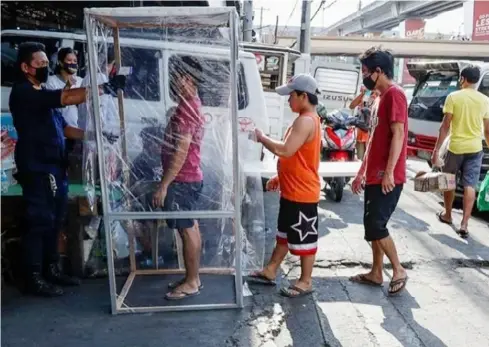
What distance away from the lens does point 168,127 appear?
3.46 m

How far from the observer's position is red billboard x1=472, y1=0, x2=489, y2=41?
20.8 metres

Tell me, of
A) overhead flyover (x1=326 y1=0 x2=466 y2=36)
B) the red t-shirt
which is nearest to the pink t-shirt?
the red t-shirt

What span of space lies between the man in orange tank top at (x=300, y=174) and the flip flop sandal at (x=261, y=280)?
0.22 m

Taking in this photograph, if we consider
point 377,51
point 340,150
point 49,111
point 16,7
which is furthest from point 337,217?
point 16,7

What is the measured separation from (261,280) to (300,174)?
987 millimetres

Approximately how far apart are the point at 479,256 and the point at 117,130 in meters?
3.62

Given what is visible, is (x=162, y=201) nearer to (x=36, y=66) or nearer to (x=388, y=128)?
(x=36, y=66)

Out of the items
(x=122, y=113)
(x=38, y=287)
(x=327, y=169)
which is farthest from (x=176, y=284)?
(x=327, y=169)

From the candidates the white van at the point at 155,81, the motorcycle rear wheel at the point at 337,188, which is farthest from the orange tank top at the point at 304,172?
the motorcycle rear wheel at the point at 337,188

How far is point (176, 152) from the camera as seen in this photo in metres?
3.39

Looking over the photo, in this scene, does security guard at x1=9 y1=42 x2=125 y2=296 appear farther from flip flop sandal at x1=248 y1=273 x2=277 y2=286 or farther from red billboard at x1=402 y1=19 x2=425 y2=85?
red billboard at x1=402 y1=19 x2=425 y2=85

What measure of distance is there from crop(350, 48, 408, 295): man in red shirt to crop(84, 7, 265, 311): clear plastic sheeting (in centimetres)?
106

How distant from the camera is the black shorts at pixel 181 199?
346cm

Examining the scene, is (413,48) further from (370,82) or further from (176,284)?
(176,284)
